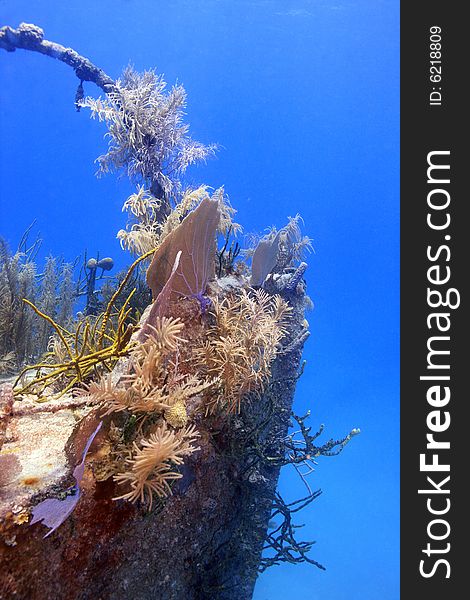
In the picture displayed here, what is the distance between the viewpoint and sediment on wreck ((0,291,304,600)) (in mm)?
1903

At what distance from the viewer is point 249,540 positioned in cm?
362

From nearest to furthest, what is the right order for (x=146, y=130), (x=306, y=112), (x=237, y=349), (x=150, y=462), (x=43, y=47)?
(x=150, y=462)
(x=237, y=349)
(x=146, y=130)
(x=43, y=47)
(x=306, y=112)

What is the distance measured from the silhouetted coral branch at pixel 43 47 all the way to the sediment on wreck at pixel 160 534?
24.3 feet

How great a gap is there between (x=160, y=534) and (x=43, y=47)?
30.6ft

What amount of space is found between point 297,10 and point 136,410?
37123 millimetres

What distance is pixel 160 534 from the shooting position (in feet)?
8.49

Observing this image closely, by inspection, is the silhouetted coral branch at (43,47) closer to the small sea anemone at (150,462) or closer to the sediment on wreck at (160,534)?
the sediment on wreck at (160,534)

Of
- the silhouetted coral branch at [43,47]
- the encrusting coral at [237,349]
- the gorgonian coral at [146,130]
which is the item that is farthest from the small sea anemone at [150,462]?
the silhouetted coral branch at [43,47]

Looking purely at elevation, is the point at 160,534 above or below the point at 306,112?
below

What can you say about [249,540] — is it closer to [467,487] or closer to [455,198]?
[467,487]

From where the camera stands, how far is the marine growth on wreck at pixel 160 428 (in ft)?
6.77

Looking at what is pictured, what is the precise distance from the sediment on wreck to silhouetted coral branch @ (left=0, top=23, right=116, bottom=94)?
7.41 meters

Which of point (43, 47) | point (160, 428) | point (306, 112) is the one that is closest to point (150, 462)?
point (160, 428)

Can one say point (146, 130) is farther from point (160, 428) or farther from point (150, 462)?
point (150, 462)
